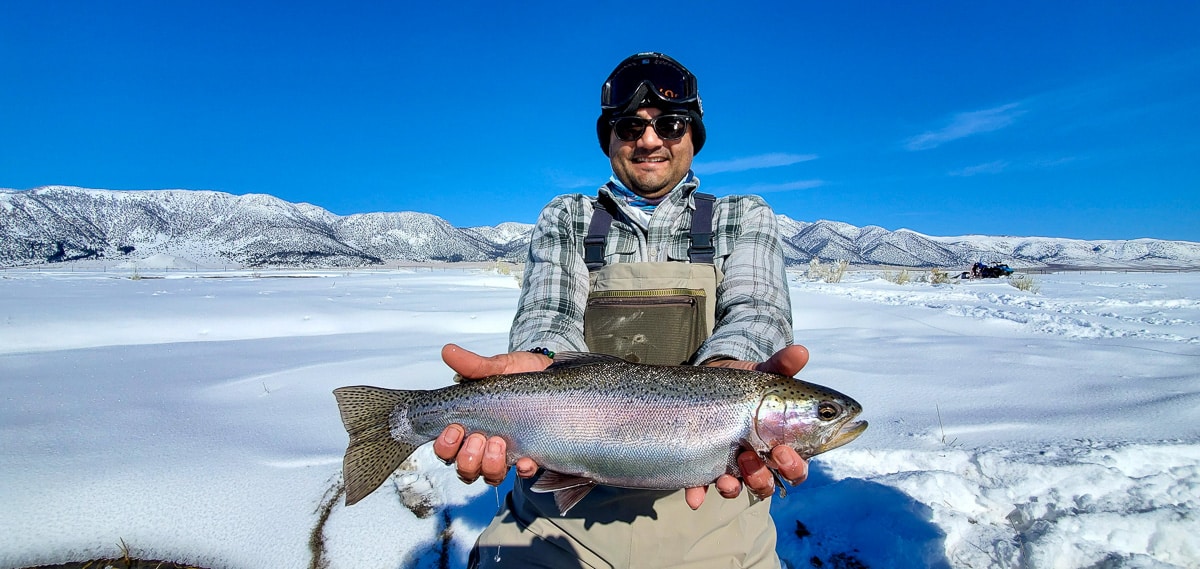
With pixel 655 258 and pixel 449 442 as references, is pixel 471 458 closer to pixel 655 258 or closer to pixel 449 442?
pixel 449 442

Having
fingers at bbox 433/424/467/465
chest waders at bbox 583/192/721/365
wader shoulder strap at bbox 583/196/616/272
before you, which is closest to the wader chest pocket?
chest waders at bbox 583/192/721/365

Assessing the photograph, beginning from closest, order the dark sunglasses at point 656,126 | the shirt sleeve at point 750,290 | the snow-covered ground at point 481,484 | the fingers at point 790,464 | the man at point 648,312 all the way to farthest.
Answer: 1. the fingers at point 790,464
2. the man at point 648,312
3. the snow-covered ground at point 481,484
4. the shirt sleeve at point 750,290
5. the dark sunglasses at point 656,126

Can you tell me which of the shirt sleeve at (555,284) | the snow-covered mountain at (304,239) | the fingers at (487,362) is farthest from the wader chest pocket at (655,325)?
the snow-covered mountain at (304,239)

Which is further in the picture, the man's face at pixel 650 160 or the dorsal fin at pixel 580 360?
the man's face at pixel 650 160

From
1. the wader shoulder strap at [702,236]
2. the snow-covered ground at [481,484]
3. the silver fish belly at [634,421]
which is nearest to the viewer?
the silver fish belly at [634,421]

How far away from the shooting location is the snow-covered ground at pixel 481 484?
2.74m

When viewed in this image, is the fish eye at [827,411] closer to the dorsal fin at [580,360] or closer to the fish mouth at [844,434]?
the fish mouth at [844,434]

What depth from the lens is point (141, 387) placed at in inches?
204

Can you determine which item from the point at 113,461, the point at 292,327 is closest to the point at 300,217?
the point at 292,327

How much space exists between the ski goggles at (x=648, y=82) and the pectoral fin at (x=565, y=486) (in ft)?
7.66

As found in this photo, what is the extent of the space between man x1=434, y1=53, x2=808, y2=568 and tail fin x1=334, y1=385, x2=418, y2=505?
1.02ft

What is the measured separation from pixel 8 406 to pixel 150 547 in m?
3.04

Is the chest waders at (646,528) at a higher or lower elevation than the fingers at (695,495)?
lower

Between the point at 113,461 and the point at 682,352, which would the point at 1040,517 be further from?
the point at 113,461
